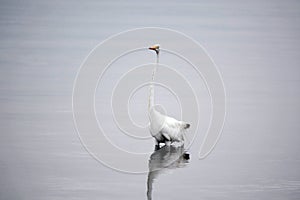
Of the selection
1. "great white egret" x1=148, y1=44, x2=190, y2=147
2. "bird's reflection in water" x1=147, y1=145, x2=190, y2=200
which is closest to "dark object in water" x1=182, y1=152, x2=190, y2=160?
"bird's reflection in water" x1=147, y1=145, x2=190, y2=200

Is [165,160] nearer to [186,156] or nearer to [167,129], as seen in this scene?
[186,156]

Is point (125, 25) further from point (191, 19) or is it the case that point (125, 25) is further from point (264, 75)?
point (264, 75)

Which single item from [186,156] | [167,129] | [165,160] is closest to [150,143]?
[167,129]

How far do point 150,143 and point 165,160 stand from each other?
2.73 feet

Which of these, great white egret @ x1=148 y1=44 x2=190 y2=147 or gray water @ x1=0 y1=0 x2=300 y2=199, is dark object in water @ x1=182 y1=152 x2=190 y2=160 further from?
great white egret @ x1=148 y1=44 x2=190 y2=147

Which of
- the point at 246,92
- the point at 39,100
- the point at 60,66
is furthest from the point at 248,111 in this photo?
the point at 60,66

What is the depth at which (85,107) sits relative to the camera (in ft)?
34.6

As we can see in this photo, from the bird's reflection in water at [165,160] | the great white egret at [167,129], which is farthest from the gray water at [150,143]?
the great white egret at [167,129]

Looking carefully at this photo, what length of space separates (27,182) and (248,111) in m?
4.53

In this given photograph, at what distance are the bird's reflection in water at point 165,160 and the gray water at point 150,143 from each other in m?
0.04

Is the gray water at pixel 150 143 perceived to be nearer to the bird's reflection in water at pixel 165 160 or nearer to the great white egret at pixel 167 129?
the bird's reflection in water at pixel 165 160

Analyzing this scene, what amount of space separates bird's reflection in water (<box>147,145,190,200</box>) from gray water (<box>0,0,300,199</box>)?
0.14 feet

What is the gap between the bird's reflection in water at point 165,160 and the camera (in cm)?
786

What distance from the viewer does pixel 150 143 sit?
30.0ft
